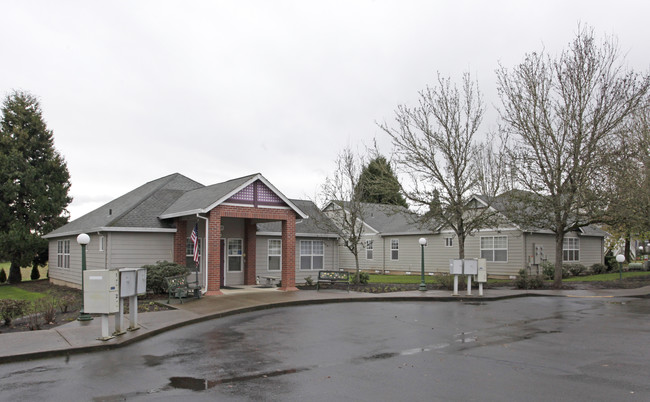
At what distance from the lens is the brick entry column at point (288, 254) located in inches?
809

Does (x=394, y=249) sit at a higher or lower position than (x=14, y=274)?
higher

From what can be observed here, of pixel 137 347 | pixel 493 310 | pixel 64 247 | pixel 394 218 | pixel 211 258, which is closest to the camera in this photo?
pixel 137 347

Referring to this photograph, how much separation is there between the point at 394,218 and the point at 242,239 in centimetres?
1818

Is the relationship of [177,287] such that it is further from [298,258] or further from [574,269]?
[574,269]

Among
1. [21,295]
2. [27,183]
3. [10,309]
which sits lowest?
[21,295]

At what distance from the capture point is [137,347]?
9.62m

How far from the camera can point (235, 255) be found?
2278 cm

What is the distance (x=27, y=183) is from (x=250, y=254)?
1620 centimetres

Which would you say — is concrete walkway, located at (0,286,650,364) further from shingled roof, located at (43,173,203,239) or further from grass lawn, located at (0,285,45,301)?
grass lawn, located at (0,285,45,301)

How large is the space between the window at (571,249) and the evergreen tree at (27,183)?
31.9 meters

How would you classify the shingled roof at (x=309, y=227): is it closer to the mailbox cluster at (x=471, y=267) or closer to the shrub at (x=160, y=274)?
the shrub at (x=160, y=274)

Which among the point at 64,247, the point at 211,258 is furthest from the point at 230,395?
the point at 64,247

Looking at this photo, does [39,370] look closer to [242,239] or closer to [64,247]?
[242,239]

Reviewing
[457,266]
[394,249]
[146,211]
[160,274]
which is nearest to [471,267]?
[457,266]
